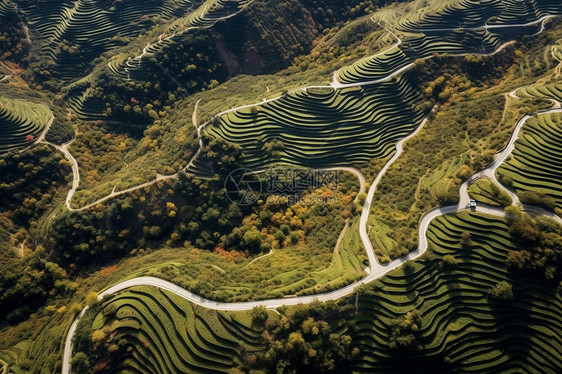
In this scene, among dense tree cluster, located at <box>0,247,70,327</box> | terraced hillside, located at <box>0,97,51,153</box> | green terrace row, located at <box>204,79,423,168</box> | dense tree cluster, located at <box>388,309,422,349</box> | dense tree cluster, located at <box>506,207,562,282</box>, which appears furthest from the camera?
terraced hillside, located at <box>0,97,51,153</box>

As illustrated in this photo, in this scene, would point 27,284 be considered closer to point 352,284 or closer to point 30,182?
point 30,182

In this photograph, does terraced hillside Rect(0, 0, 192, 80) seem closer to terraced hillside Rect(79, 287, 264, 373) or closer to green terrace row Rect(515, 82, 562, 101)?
terraced hillside Rect(79, 287, 264, 373)

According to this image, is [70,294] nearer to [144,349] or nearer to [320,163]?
[144,349]

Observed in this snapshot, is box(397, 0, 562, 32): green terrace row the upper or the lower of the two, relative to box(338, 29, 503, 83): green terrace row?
upper

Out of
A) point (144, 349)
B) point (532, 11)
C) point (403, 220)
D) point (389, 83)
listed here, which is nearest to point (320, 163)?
point (403, 220)

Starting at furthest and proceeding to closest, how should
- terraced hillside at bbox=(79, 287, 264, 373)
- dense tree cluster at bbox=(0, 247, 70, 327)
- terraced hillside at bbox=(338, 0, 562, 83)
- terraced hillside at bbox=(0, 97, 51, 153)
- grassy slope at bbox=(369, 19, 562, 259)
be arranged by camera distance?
terraced hillside at bbox=(338, 0, 562, 83) → terraced hillside at bbox=(0, 97, 51, 153) → dense tree cluster at bbox=(0, 247, 70, 327) → grassy slope at bbox=(369, 19, 562, 259) → terraced hillside at bbox=(79, 287, 264, 373)

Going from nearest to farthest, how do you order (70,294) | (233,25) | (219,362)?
(219,362)
(70,294)
(233,25)

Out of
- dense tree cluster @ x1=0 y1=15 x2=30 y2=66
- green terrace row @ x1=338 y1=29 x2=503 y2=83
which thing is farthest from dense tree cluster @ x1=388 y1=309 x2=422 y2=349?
dense tree cluster @ x1=0 y1=15 x2=30 y2=66
